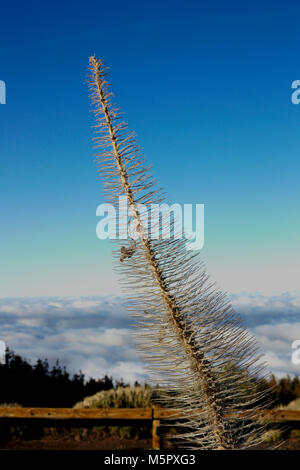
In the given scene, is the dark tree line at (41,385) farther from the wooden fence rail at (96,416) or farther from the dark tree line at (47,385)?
→ the wooden fence rail at (96,416)

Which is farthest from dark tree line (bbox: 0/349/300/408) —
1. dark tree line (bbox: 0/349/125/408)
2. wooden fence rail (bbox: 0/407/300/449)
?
wooden fence rail (bbox: 0/407/300/449)

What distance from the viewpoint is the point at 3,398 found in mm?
15258

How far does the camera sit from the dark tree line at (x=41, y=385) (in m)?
15.5

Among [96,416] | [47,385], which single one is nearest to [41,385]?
[47,385]

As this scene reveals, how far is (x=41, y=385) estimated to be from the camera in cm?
1638

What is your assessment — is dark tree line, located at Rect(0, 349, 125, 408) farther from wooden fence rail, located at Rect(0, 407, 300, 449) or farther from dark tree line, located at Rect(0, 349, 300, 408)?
wooden fence rail, located at Rect(0, 407, 300, 449)

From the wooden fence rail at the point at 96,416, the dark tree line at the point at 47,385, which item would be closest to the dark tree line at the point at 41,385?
the dark tree line at the point at 47,385

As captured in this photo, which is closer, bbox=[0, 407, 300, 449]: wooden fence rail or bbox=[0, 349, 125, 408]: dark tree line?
bbox=[0, 407, 300, 449]: wooden fence rail

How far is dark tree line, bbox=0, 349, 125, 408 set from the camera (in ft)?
51.0

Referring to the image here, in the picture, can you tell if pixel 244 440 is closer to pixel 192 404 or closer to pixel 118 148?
pixel 192 404

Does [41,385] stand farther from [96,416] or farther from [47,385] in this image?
[96,416]

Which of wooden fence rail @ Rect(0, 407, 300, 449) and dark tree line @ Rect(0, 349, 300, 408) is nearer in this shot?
wooden fence rail @ Rect(0, 407, 300, 449)

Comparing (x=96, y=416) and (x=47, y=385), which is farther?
(x=47, y=385)
